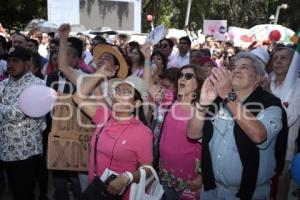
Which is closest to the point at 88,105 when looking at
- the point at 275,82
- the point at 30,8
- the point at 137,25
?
the point at 275,82

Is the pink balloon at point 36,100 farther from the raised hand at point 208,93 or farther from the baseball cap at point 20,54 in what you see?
the raised hand at point 208,93

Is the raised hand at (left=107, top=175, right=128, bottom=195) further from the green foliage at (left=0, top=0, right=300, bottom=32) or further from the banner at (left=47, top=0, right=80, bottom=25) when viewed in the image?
the green foliage at (left=0, top=0, right=300, bottom=32)

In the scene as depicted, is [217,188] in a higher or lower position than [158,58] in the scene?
lower

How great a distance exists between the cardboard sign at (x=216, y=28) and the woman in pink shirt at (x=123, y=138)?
14854mm

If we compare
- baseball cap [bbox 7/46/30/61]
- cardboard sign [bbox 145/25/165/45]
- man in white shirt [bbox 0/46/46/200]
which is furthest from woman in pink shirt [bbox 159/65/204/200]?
cardboard sign [bbox 145/25/165/45]

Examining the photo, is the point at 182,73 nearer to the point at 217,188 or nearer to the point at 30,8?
the point at 217,188

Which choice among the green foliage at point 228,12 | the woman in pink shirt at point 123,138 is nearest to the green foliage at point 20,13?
the green foliage at point 228,12

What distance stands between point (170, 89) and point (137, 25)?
854cm

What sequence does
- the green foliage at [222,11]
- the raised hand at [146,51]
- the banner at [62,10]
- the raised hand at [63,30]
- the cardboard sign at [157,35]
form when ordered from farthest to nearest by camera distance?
the green foliage at [222,11]
the banner at [62,10]
the cardboard sign at [157,35]
the raised hand at [146,51]
the raised hand at [63,30]

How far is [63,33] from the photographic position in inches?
161

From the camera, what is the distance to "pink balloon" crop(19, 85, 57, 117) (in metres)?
4.36

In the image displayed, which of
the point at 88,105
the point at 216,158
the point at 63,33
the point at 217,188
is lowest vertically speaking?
the point at 217,188

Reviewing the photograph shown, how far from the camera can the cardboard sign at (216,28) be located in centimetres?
1812

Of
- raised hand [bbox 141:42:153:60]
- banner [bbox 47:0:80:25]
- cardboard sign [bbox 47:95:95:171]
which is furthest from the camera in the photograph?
banner [bbox 47:0:80:25]
